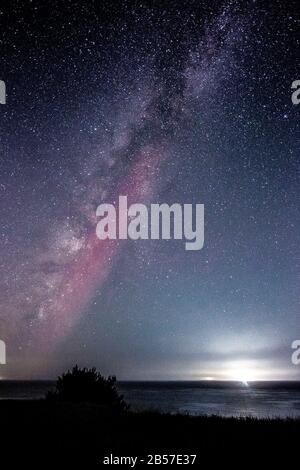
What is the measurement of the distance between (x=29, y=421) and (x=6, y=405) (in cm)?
439

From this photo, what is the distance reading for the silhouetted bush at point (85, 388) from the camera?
71.2 feet

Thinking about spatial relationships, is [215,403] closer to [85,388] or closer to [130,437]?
[85,388]

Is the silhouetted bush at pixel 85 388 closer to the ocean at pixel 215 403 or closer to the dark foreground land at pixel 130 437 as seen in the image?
the ocean at pixel 215 403

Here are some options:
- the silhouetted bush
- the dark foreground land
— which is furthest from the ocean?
the dark foreground land

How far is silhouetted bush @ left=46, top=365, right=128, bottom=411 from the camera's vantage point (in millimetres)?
21688

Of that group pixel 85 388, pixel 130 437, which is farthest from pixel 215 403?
pixel 130 437

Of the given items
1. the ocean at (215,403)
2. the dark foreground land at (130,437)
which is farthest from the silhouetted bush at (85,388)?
the dark foreground land at (130,437)

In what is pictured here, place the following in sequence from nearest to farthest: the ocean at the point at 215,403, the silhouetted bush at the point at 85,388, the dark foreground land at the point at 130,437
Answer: the dark foreground land at the point at 130,437 < the silhouetted bush at the point at 85,388 < the ocean at the point at 215,403

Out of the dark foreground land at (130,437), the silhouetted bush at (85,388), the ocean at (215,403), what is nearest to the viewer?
the dark foreground land at (130,437)

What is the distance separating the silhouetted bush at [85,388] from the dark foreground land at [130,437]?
18.0ft

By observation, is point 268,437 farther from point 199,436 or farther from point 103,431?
point 103,431

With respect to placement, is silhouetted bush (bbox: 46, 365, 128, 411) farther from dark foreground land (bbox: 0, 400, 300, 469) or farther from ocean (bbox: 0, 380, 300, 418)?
dark foreground land (bbox: 0, 400, 300, 469)

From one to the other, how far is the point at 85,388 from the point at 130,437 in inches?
414
